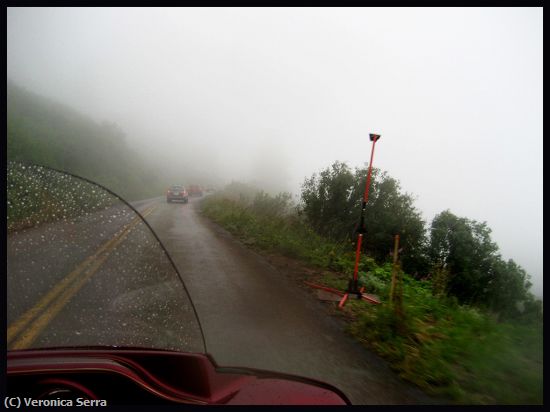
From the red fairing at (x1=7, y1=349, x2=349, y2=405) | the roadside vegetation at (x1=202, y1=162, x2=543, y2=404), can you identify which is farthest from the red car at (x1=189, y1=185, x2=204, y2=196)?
the red fairing at (x1=7, y1=349, x2=349, y2=405)

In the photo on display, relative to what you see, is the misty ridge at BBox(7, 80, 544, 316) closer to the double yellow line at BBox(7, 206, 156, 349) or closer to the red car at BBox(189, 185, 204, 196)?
the double yellow line at BBox(7, 206, 156, 349)

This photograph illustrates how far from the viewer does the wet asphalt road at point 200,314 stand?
1771mm

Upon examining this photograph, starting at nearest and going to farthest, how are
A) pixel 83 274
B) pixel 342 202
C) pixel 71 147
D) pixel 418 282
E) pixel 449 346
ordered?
1. pixel 83 274
2. pixel 449 346
3. pixel 418 282
4. pixel 342 202
5. pixel 71 147

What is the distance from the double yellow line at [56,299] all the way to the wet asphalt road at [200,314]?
25mm

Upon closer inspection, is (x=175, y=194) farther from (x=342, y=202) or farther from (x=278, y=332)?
(x=278, y=332)

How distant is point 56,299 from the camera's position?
1795mm

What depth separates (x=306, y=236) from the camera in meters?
10.9

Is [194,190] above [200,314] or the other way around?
above

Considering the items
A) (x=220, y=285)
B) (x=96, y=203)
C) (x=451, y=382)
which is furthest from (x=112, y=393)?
(x=220, y=285)

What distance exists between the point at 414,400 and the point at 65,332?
3.06 m

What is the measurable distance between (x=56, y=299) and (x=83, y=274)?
181 millimetres

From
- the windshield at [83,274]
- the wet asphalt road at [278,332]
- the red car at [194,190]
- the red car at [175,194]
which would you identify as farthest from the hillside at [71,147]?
the windshield at [83,274]

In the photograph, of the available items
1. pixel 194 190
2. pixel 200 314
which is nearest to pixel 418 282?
pixel 200 314
